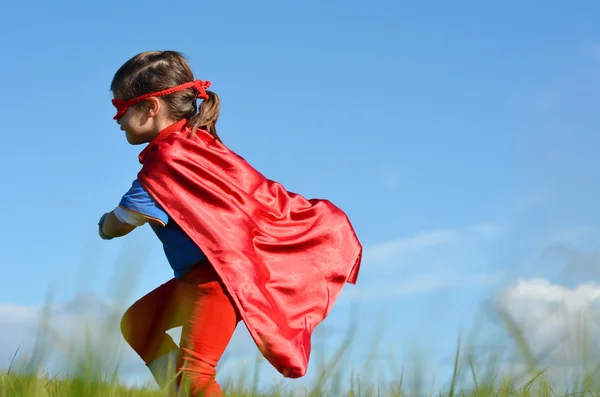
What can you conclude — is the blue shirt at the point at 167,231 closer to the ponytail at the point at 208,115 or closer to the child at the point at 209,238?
the child at the point at 209,238

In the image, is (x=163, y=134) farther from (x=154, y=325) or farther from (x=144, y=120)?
(x=154, y=325)

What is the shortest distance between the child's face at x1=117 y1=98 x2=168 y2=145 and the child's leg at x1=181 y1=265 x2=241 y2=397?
785 millimetres

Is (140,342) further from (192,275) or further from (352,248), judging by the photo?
(352,248)

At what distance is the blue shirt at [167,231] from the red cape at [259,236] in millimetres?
40

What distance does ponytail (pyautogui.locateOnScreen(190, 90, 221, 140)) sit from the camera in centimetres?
338

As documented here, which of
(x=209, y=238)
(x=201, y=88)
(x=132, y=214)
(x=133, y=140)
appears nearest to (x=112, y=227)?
(x=132, y=214)

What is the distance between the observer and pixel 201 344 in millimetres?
2879

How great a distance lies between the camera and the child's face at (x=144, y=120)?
3.32 metres

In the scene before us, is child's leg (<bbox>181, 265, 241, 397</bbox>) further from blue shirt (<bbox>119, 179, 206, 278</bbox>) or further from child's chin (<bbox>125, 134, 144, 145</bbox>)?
child's chin (<bbox>125, 134, 144, 145</bbox>)

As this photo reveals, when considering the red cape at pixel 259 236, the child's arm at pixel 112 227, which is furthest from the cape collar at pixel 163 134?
the child's arm at pixel 112 227

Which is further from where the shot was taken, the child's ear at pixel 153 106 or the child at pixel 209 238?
the child's ear at pixel 153 106

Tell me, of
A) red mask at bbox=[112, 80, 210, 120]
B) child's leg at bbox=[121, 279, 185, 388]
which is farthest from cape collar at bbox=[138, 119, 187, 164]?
child's leg at bbox=[121, 279, 185, 388]

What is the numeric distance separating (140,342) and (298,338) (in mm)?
774

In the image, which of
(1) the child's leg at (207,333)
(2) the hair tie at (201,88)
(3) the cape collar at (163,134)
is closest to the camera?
(1) the child's leg at (207,333)
